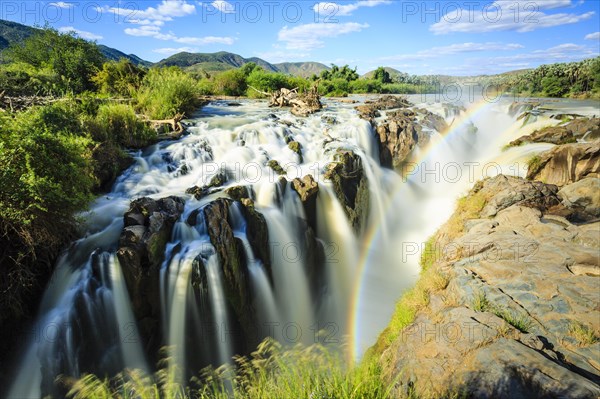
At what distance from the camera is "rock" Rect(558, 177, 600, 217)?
28.9 feet

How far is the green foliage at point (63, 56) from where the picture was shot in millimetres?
16328

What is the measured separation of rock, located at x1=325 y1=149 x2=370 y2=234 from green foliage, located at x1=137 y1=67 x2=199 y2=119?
7.73 meters

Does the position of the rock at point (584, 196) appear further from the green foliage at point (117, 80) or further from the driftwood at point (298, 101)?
the green foliage at point (117, 80)

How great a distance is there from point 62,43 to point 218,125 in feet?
38.0

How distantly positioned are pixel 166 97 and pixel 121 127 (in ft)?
15.8

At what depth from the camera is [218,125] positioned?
45.0ft

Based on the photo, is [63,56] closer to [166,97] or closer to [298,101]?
[166,97]

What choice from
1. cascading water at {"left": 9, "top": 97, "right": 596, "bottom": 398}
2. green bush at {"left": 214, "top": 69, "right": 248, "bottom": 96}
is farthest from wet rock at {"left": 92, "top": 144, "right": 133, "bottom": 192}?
green bush at {"left": 214, "top": 69, "right": 248, "bottom": 96}

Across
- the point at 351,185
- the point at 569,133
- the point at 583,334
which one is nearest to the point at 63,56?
the point at 351,185

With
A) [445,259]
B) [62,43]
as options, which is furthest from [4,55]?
[445,259]

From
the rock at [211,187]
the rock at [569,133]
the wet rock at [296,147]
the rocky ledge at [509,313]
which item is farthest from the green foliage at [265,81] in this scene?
the rocky ledge at [509,313]

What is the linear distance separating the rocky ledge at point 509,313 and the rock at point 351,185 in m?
3.48

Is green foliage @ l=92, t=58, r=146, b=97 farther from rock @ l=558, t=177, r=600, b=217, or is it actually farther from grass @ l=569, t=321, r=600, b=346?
rock @ l=558, t=177, r=600, b=217

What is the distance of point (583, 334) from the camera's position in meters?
4.58
